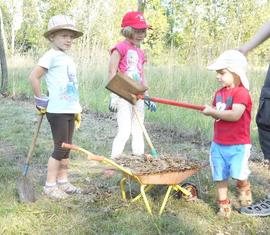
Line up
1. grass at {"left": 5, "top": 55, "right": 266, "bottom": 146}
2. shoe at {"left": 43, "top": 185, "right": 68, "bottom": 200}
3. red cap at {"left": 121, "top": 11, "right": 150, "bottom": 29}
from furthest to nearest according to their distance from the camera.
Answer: grass at {"left": 5, "top": 55, "right": 266, "bottom": 146} < red cap at {"left": 121, "top": 11, "right": 150, "bottom": 29} < shoe at {"left": 43, "top": 185, "right": 68, "bottom": 200}

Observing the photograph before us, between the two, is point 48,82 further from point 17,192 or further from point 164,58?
point 164,58

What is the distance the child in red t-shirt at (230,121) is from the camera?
3207 mm

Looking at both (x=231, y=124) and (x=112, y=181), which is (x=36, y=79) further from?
(x=231, y=124)

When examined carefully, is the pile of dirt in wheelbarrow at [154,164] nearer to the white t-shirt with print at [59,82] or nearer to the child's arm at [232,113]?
the child's arm at [232,113]

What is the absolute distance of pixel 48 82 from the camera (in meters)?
3.75

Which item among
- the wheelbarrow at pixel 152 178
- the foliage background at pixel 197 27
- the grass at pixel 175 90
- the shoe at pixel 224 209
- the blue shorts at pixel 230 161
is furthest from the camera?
the foliage background at pixel 197 27

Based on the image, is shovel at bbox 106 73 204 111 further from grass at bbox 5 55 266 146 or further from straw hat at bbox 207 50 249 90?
grass at bbox 5 55 266 146

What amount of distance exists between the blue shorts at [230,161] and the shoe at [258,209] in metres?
0.32

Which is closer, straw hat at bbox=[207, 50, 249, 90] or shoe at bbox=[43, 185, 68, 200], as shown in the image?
straw hat at bbox=[207, 50, 249, 90]

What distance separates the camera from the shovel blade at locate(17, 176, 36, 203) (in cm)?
358

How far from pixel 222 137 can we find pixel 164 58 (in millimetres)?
6421

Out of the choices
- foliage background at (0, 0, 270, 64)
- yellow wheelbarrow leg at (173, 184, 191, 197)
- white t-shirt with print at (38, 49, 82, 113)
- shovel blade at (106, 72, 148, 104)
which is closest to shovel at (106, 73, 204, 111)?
shovel blade at (106, 72, 148, 104)

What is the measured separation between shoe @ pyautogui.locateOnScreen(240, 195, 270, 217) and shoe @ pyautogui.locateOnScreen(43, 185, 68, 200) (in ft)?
4.94

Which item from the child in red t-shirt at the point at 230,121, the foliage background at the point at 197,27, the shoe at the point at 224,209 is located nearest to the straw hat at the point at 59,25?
the child in red t-shirt at the point at 230,121
